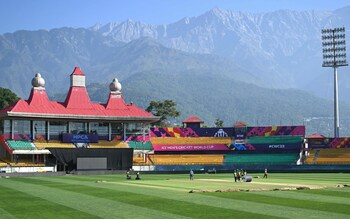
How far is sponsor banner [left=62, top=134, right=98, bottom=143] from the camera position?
97.5 meters

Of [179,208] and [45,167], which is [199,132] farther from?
[179,208]

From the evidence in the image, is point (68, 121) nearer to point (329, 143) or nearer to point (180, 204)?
point (329, 143)

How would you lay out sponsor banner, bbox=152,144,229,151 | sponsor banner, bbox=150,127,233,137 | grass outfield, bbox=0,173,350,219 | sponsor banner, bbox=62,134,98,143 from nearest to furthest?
grass outfield, bbox=0,173,350,219, sponsor banner, bbox=62,134,98,143, sponsor banner, bbox=152,144,229,151, sponsor banner, bbox=150,127,233,137

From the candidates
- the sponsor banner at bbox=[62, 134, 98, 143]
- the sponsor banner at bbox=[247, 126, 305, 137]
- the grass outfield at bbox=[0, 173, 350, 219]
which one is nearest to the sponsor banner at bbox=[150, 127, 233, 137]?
the sponsor banner at bbox=[247, 126, 305, 137]

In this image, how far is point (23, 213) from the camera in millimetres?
30406

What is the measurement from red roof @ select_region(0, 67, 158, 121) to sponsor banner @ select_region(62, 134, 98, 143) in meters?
3.34

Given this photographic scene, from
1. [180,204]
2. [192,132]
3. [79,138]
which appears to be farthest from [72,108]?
[180,204]

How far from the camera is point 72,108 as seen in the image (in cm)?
10031

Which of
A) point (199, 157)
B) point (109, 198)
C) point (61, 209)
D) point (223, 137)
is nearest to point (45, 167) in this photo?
point (199, 157)

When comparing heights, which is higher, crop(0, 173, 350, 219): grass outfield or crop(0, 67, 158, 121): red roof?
crop(0, 67, 158, 121): red roof

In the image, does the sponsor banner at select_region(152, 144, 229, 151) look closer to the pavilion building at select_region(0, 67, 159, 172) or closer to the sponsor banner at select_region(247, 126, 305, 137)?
the pavilion building at select_region(0, 67, 159, 172)

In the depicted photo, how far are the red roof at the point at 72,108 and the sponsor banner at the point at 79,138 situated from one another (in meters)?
3.34

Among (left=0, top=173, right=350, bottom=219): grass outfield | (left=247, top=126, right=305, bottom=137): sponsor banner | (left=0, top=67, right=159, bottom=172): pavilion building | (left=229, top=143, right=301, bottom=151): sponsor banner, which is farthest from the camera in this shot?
(left=247, top=126, right=305, bottom=137): sponsor banner

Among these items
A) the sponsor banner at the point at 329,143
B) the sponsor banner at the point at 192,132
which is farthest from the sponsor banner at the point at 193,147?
the sponsor banner at the point at 329,143
